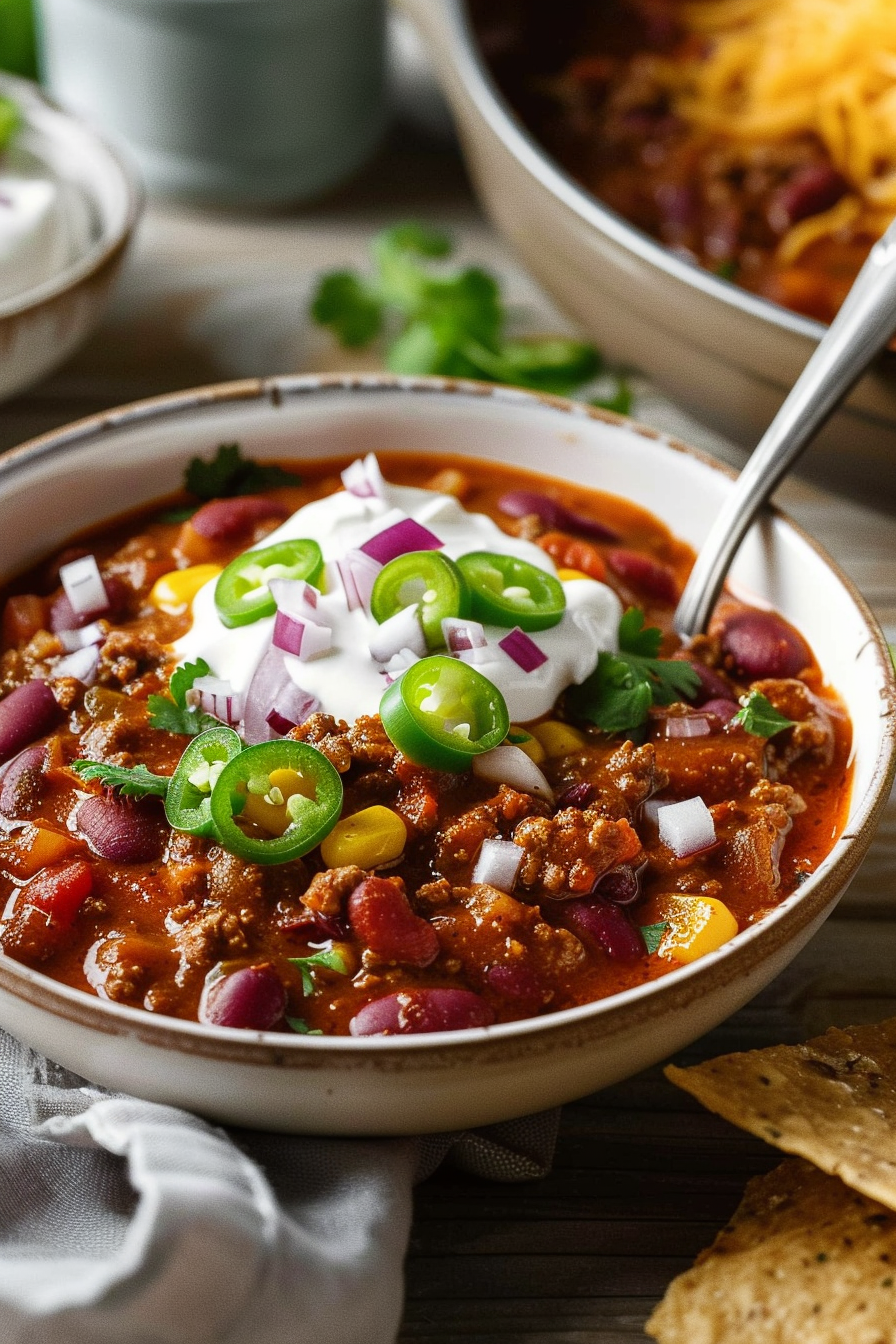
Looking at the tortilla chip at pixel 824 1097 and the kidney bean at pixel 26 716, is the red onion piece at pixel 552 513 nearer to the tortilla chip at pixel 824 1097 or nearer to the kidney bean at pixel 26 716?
the kidney bean at pixel 26 716

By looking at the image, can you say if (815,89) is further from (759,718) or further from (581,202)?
(759,718)

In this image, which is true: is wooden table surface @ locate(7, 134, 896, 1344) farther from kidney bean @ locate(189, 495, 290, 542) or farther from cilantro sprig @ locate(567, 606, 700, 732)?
kidney bean @ locate(189, 495, 290, 542)

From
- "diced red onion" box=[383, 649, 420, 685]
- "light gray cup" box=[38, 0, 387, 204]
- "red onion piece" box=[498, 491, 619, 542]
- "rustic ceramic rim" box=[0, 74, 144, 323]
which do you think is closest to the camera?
"diced red onion" box=[383, 649, 420, 685]

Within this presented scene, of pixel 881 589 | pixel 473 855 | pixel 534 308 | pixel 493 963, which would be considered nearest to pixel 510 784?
pixel 473 855

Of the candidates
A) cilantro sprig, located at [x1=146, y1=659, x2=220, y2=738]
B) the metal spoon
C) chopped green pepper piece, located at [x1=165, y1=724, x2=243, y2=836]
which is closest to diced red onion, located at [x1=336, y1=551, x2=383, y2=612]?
cilantro sprig, located at [x1=146, y1=659, x2=220, y2=738]

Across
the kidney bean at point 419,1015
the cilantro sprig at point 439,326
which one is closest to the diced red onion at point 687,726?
the kidney bean at point 419,1015

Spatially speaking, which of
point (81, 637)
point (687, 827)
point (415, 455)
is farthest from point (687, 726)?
point (81, 637)

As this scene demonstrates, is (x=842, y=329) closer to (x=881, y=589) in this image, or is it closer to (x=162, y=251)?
(x=881, y=589)
